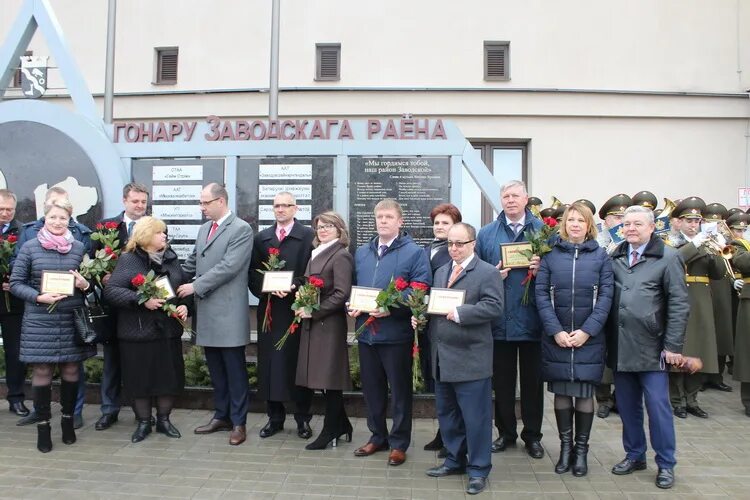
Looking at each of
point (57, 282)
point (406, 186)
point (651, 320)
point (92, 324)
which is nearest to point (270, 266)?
point (92, 324)

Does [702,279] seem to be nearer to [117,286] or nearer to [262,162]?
[262,162]

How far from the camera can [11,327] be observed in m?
5.78

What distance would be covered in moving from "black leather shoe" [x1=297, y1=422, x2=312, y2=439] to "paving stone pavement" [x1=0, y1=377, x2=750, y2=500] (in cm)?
10

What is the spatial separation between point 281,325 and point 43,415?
208 centimetres

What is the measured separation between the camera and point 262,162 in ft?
23.1

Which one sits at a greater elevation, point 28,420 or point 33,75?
point 33,75

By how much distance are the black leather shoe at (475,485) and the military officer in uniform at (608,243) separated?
8.26 feet

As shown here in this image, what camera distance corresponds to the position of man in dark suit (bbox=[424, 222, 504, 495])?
13.2 feet

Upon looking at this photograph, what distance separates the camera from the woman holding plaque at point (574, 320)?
4.24m

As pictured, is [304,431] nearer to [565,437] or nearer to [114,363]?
[114,363]

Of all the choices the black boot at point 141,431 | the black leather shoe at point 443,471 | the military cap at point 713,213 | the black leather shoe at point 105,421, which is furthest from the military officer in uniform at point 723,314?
the black leather shoe at point 105,421

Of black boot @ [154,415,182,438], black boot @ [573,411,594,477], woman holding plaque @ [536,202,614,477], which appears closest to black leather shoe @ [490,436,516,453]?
woman holding plaque @ [536,202,614,477]

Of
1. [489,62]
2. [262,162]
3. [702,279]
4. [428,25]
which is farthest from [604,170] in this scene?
[262,162]

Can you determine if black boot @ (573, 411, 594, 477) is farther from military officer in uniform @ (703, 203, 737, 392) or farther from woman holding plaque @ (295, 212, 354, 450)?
military officer in uniform @ (703, 203, 737, 392)
